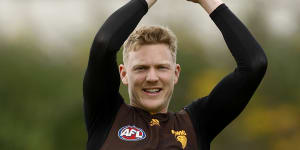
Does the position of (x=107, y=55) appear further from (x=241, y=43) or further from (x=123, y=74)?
(x=241, y=43)

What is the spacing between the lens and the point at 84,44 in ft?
89.9

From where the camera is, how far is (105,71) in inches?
171

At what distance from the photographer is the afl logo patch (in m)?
4.46

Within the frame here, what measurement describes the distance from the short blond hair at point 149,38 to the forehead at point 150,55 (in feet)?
0.10

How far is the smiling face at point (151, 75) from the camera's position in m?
4.57

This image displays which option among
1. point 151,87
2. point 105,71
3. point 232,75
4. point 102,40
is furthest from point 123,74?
point 232,75

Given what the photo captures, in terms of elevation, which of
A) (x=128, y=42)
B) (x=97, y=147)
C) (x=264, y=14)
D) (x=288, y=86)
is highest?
(x=128, y=42)

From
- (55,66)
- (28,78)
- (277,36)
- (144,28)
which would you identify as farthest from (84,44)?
(144,28)

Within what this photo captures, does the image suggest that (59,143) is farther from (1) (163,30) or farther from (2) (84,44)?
(1) (163,30)

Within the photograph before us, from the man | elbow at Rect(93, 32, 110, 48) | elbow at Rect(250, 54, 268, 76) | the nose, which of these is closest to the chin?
the man

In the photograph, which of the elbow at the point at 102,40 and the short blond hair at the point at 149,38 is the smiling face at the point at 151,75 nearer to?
the short blond hair at the point at 149,38

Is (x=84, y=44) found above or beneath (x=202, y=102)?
beneath

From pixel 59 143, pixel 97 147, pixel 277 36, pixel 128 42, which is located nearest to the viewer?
pixel 97 147

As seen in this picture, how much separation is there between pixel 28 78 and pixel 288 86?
10975mm
